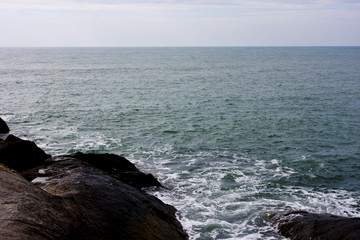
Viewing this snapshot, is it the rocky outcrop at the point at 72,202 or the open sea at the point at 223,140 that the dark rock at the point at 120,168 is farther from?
the open sea at the point at 223,140

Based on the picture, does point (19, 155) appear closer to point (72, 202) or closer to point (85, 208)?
point (72, 202)

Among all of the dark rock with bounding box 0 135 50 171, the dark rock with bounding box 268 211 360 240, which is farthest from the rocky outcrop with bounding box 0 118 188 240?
the dark rock with bounding box 268 211 360 240

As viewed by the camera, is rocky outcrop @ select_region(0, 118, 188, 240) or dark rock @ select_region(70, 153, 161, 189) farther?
dark rock @ select_region(70, 153, 161, 189)

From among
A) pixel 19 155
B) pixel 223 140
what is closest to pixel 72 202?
pixel 19 155

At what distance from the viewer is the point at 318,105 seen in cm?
4734

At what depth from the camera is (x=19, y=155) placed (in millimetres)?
18875

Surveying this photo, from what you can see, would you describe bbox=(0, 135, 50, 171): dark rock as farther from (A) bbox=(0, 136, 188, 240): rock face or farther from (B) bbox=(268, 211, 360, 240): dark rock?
(B) bbox=(268, 211, 360, 240): dark rock

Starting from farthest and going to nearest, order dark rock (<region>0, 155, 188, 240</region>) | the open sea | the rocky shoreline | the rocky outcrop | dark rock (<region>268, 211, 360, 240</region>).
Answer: the open sea
dark rock (<region>268, 211, 360, 240</region>)
the rocky shoreline
the rocky outcrop
dark rock (<region>0, 155, 188, 240</region>)

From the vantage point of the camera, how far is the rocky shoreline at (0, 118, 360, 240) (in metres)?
10.8

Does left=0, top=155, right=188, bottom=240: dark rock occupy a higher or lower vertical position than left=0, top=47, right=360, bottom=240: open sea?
higher

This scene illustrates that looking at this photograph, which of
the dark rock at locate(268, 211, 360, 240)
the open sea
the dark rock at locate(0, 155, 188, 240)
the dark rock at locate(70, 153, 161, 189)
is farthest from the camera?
the open sea

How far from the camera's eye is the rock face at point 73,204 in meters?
10.6

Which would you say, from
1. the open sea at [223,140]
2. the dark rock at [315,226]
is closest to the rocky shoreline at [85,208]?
the dark rock at [315,226]

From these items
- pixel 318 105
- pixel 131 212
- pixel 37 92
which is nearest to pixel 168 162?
pixel 131 212
